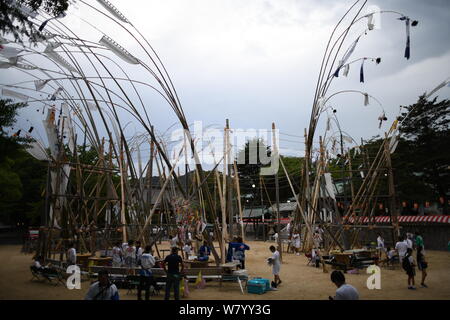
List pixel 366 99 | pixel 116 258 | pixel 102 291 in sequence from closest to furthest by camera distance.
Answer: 1. pixel 102 291
2. pixel 116 258
3. pixel 366 99

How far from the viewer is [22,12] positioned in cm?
638

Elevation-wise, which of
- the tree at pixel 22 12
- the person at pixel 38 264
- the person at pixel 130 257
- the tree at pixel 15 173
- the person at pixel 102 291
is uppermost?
A: the tree at pixel 22 12

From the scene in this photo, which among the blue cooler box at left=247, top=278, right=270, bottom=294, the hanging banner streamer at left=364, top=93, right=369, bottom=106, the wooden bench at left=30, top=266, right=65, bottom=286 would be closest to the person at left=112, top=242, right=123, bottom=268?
the wooden bench at left=30, top=266, right=65, bottom=286

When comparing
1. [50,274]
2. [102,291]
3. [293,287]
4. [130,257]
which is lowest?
[293,287]

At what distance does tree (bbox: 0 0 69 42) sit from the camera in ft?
19.7

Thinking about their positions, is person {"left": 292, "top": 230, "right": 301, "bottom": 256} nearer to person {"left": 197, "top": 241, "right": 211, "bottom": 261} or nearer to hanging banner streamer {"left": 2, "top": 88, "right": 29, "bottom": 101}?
person {"left": 197, "top": 241, "right": 211, "bottom": 261}

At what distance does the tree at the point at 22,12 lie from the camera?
601 centimetres

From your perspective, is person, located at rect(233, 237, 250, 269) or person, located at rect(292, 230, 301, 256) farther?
person, located at rect(292, 230, 301, 256)

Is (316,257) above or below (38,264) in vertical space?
below

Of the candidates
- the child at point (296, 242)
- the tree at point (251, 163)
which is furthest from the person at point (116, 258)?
the tree at point (251, 163)

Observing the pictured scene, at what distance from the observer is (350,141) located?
17938 millimetres

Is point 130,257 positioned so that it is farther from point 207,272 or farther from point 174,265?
point 174,265

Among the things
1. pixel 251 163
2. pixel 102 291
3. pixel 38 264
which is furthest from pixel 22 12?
pixel 251 163

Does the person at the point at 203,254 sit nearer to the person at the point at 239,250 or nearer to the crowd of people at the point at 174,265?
the crowd of people at the point at 174,265
